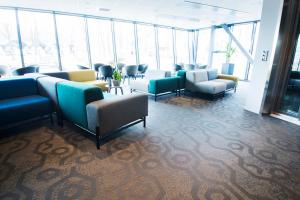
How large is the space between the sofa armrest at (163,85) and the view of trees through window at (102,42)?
4.01m

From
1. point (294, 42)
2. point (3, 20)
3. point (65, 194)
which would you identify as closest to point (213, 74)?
point (294, 42)

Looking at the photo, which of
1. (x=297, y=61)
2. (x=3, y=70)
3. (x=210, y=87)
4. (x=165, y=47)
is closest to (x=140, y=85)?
(x=210, y=87)

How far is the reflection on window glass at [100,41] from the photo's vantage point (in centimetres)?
781

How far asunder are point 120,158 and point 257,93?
343 centimetres

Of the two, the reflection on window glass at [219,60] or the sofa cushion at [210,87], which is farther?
the reflection on window glass at [219,60]

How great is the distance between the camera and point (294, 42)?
11.4ft

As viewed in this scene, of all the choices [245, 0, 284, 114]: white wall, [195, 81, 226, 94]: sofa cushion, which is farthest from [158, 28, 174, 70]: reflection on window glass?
[245, 0, 284, 114]: white wall

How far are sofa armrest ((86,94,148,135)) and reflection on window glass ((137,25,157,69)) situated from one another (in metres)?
6.70

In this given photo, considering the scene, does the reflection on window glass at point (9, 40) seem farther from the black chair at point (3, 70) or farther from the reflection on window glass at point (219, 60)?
the reflection on window glass at point (219, 60)

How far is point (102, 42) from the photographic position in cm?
820

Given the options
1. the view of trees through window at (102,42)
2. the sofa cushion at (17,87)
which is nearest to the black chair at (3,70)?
the view of trees through window at (102,42)

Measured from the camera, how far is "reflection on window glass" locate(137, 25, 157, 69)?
9.27m

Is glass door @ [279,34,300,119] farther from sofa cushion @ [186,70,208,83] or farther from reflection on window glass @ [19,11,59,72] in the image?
reflection on window glass @ [19,11,59,72]

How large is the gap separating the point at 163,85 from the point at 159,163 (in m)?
3.11
